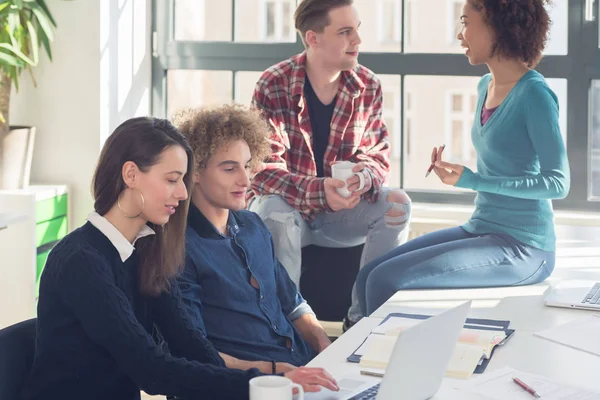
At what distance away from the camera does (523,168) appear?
282 cm

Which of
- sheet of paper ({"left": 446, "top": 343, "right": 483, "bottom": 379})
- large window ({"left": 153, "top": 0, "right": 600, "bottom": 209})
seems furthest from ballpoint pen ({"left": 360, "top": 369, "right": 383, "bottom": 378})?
large window ({"left": 153, "top": 0, "right": 600, "bottom": 209})

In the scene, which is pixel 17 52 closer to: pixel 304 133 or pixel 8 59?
pixel 8 59

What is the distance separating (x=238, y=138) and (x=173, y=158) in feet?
1.50

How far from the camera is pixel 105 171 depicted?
1.85 metres

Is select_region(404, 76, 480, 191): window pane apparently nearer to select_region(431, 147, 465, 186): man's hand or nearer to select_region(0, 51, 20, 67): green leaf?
select_region(431, 147, 465, 186): man's hand

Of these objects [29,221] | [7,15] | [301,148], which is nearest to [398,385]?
[301,148]

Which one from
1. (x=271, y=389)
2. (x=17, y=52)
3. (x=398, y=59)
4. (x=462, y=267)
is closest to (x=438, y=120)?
(x=398, y=59)

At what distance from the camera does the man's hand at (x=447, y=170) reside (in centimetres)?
279

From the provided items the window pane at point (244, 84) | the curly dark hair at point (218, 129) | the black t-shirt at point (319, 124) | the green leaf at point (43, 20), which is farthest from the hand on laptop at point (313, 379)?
the window pane at point (244, 84)

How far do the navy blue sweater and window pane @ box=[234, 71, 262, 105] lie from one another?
2871 mm

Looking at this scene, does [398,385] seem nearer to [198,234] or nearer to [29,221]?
[198,234]

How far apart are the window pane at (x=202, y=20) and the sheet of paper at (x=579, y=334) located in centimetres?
286

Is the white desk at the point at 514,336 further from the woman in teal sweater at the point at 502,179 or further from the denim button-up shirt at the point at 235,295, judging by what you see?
the denim button-up shirt at the point at 235,295

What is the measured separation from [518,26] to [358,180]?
70 cm
